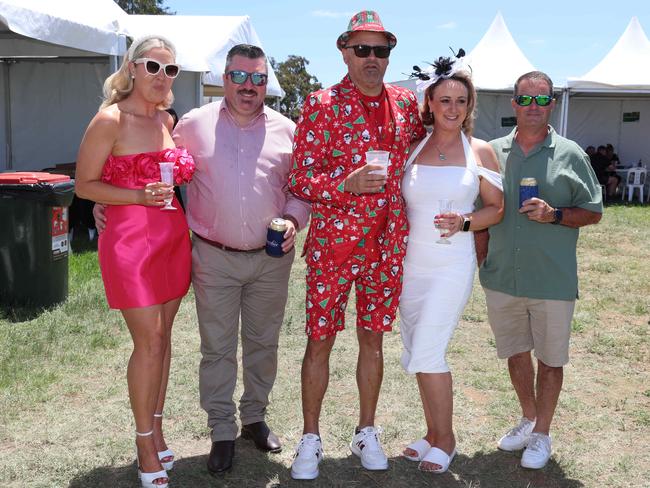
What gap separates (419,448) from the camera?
11.9 feet

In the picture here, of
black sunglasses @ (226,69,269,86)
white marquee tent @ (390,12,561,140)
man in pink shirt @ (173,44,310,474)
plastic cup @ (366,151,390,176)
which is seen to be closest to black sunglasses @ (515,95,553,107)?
plastic cup @ (366,151,390,176)

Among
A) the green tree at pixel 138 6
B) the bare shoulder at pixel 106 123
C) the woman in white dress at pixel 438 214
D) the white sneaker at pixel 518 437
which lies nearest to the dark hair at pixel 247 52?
the bare shoulder at pixel 106 123

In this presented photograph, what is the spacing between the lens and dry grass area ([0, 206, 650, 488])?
3451 millimetres

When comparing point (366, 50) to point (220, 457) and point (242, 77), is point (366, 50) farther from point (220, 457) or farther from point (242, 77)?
point (220, 457)

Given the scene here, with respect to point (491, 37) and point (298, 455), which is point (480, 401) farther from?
point (491, 37)

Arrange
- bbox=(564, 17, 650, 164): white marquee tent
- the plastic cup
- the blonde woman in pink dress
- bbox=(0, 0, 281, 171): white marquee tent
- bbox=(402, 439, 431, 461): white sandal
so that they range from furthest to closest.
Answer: bbox=(564, 17, 650, 164): white marquee tent → bbox=(0, 0, 281, 171): white marquee tent → bbox=(402, 439, 431, 461): white sandal → the blonde woman in pink dress → the plastic cup

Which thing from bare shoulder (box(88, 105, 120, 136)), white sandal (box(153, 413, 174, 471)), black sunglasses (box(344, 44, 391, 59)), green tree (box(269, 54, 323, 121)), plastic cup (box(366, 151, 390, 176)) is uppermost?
green tree (box(269, 54, 323, 121))

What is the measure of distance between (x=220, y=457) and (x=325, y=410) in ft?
3.22

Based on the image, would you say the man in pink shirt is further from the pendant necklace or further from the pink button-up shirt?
the pendant necklace

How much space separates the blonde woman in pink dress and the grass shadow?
277 millimetres

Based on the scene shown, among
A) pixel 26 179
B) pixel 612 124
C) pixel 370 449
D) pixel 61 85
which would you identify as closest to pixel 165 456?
pixel 370 449

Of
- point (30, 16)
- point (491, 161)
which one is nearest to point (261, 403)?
point (491, 161)

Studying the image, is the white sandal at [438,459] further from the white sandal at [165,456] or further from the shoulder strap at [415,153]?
the shoulder strap at [415,153]

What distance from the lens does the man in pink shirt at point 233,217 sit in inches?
132
